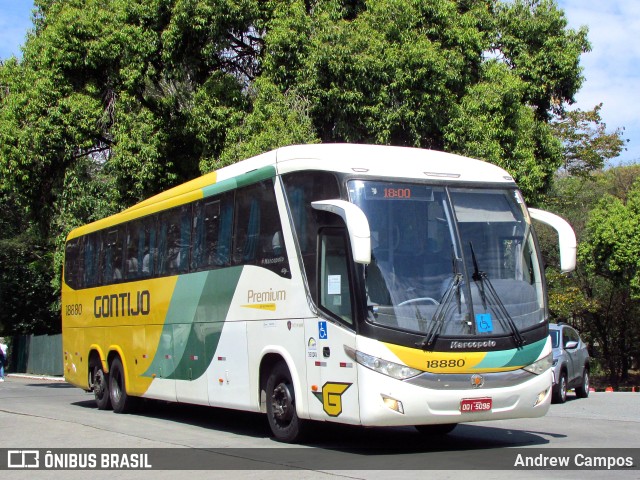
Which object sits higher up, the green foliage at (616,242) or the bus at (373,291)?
the green foliage at (616,242)

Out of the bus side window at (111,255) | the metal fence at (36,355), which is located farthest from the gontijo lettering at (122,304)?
the metal fence at (36,355)

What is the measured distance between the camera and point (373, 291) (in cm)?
953

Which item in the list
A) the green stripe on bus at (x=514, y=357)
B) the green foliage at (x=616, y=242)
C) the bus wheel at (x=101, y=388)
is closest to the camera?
the green stripe on bus at (x=514, y=357)

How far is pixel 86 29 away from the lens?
2300 cm

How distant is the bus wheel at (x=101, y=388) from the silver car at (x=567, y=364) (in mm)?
9329

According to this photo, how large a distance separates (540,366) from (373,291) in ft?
7.60

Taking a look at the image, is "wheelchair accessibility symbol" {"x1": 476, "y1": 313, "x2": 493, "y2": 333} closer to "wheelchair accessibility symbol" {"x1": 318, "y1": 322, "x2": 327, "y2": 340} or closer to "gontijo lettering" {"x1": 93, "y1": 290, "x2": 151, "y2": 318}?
"wheelchair accessibility symbol" {"x1": 318, "y1": 322, "x2": 327, "y2": 340}

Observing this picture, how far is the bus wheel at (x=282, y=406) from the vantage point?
10.8 m

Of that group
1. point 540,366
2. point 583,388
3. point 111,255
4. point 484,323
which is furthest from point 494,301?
point 583,388

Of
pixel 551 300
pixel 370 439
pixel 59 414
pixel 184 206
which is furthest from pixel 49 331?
pixel 370 439

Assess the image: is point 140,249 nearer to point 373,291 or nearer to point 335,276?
point 335,276

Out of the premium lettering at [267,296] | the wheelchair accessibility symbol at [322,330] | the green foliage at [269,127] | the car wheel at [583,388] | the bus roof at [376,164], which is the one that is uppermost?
the green foliage at [269,127]

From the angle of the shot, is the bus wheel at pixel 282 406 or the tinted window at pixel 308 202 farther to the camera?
Result: the bus wheel at pixel 282 406

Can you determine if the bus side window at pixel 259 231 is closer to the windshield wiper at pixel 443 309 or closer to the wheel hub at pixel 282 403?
the wheel hub at pixel 282 403
